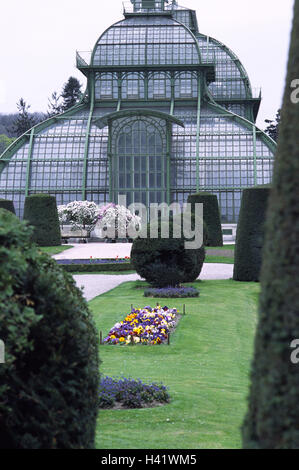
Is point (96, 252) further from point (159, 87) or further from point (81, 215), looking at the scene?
point (159, 87)


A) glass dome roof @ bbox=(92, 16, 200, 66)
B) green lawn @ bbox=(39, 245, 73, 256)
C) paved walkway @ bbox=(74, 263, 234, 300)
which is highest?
glass dome roof @ bbox=(92, 16, 200, 66)

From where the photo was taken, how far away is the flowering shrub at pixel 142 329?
12.2 m

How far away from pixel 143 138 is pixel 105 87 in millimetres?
6334

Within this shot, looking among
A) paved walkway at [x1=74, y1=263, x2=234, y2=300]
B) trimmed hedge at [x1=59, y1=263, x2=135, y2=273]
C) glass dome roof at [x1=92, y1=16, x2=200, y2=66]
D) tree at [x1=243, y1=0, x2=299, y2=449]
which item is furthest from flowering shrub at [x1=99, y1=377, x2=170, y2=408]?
glass dome roof at [x1=92, y1=16, x2=200, y2=66]

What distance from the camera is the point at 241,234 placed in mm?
21656

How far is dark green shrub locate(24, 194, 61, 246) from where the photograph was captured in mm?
33812

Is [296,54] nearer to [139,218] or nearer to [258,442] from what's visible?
[258,442]

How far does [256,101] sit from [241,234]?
Answer: 34063 millimetres

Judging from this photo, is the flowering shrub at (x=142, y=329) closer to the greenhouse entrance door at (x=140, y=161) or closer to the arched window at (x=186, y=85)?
the greenhouse entrance door at (x=140, y=161)

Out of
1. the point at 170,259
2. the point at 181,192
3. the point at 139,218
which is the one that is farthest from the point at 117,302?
the point at 181,192

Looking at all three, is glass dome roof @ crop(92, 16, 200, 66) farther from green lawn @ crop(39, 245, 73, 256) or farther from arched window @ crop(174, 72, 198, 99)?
green lawn @ crop(39, 245, 73, 256)

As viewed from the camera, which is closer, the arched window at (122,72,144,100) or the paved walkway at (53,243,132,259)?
the paved walkway at (53,243,132,259)

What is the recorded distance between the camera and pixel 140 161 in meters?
43.7

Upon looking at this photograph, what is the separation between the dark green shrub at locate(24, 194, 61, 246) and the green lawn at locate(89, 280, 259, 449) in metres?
16.1
